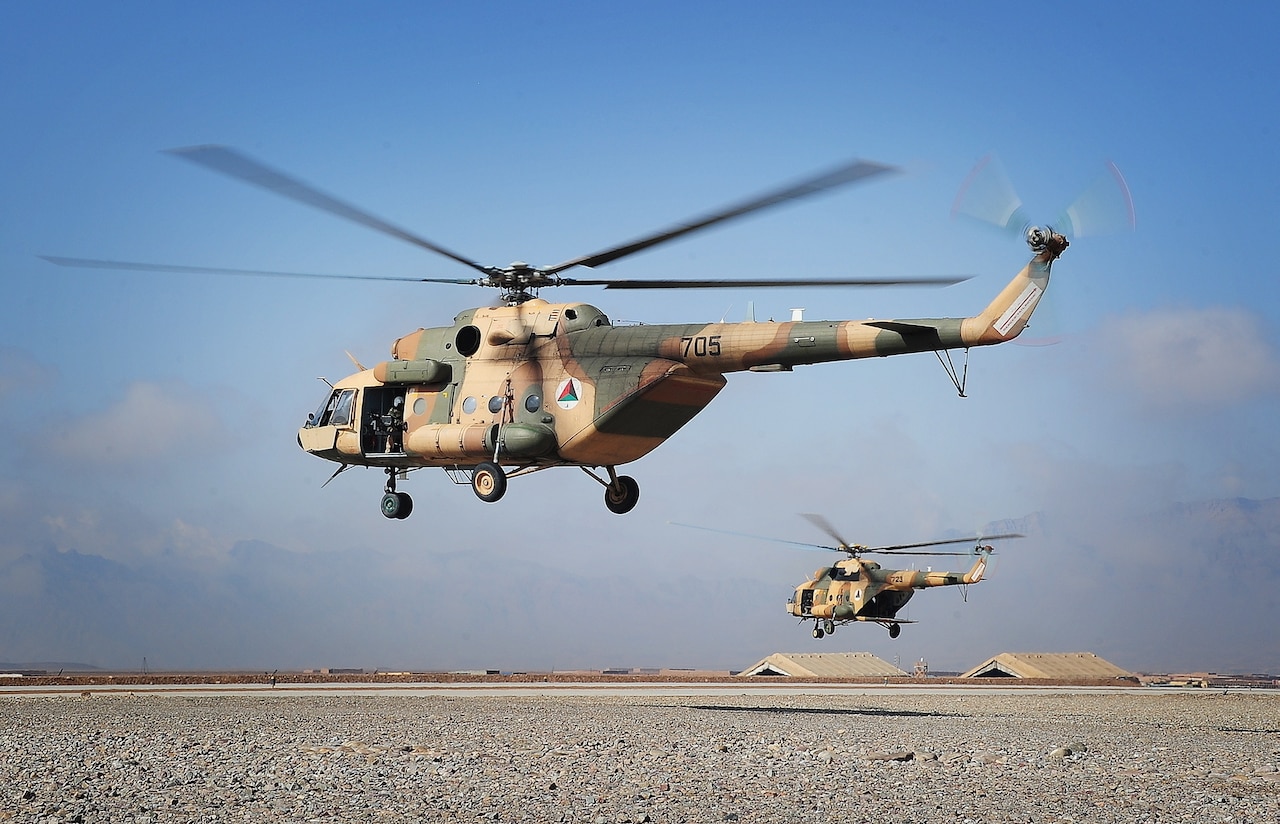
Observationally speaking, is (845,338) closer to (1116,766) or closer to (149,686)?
(1116,766)

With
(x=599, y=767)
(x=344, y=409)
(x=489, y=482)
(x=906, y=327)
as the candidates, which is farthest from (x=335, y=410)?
(x=599, y=767)

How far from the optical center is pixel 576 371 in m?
22.7

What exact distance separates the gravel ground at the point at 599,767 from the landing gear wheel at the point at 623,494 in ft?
13.2

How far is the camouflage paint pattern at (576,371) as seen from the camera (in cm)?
2031

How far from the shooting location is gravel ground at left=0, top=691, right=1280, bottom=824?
41.5 ft

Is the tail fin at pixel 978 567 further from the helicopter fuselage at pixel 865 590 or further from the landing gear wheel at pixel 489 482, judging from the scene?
the landing gear wheel at pixel 489 482

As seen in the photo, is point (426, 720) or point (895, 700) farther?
point (895, 700)

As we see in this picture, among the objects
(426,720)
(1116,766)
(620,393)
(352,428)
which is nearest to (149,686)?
(352,428)

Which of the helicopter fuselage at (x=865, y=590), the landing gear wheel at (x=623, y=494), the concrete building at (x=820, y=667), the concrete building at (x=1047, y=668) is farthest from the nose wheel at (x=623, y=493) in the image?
the concrete building at (x=1047, y=668)

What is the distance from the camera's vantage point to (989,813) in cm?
1270

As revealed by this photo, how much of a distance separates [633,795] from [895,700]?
22.3m

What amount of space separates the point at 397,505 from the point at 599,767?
1158 centimetres

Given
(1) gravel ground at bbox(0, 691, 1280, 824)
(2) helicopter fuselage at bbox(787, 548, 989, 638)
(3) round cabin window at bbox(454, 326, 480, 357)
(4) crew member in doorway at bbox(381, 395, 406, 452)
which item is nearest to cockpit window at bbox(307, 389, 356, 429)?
(4) crew member in doorway at bbox(381, 395, 406, 452)

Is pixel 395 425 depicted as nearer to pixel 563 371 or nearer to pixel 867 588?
pixel 563 371
